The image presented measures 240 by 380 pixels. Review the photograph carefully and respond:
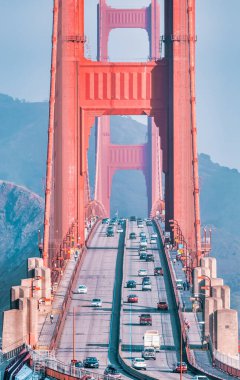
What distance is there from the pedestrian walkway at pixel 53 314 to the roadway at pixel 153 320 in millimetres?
4024

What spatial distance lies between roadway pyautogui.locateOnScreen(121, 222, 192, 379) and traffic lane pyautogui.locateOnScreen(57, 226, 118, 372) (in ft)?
3.68

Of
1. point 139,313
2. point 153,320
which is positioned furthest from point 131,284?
point 153,320

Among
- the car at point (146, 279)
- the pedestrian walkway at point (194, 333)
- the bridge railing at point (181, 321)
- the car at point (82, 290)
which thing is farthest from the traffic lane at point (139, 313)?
the car at point (82, 290)

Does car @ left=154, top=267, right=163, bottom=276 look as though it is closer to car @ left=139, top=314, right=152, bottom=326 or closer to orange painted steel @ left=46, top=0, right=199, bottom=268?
orange painted steel @ left=46, top=0, right=199, bottom=268

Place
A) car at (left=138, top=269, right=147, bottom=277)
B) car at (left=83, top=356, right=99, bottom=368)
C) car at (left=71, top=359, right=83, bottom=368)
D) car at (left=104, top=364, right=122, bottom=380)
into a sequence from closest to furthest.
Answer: car at (left=104, top=364, right=122, bottom=380), car at (left=71, top=359, right=83, bottom=368), car at (left=83, top=356, right=99, bottom=368), car at (left=138, top=269, right=147, bottom=277)

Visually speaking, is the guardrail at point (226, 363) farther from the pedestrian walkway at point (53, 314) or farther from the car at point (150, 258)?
the car at point (150, 258)

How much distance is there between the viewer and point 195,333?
102 m

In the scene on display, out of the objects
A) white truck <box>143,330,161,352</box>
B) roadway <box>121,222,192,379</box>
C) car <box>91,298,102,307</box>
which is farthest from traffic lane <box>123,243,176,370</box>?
car <box>91,298,102,307</box>

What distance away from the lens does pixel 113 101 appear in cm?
13838

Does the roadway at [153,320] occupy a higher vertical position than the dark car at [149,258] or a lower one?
lower

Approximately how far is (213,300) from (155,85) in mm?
40197

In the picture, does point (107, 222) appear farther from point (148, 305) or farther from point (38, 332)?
point (38, 332)

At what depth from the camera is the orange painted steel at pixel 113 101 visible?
136 meters

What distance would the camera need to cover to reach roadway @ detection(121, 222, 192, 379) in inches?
3558
